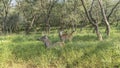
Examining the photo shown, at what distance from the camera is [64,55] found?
8.40 metres

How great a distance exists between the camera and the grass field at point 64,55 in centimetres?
796

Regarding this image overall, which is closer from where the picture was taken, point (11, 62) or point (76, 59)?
point (76, 59)

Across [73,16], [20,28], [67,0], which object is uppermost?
[67,0]

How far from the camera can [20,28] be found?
202ft

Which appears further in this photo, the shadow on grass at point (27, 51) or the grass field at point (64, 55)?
the shadow on grass at point (27, 51)

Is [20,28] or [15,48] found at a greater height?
[15,48]

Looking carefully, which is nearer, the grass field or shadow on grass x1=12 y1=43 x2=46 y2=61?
the grass field

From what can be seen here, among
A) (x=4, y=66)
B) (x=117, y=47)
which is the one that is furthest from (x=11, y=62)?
(x=117, y=47)

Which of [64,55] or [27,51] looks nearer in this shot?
[64,55]

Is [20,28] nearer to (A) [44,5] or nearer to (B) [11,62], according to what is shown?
(A) [44,5]

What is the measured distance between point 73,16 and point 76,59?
33117 mm

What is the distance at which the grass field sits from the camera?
313 inches

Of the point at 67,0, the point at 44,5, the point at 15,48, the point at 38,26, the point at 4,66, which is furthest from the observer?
the point at 38,26

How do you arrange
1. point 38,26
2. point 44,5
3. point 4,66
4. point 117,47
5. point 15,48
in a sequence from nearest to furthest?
point 117,47, point 4,66, point 15,48, point 44,5, point 38,26
